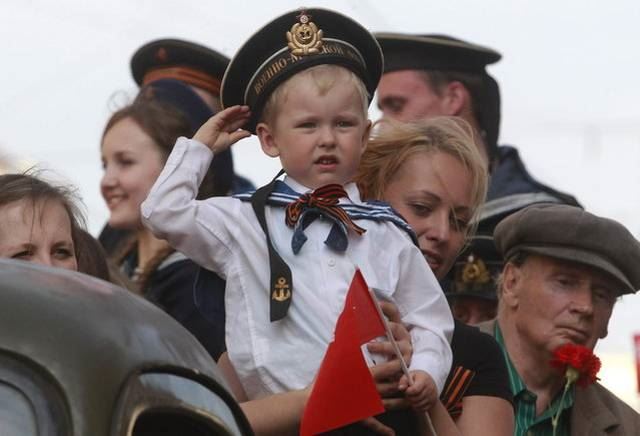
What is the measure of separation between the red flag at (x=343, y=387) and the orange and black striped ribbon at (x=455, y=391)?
2.97 ft

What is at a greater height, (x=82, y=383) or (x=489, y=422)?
(x=82, y=383)

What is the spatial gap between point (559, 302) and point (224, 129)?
79.3 inches

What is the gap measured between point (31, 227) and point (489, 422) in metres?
1.33

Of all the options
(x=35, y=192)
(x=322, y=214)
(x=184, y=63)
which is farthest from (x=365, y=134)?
(x=184, y=63)

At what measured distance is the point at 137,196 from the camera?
6.95 metres

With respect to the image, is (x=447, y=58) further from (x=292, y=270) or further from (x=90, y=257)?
(x=292, y=270)

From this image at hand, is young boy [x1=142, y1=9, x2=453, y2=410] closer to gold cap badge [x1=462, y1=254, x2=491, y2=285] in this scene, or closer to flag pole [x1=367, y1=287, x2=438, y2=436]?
flag pole [x1=367, y1=287, x2=438, y2=436]

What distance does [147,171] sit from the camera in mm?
6926

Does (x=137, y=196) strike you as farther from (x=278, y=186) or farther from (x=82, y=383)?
(x=82, y=383)

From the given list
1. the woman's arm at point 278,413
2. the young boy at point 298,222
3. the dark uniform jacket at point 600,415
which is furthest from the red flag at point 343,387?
the dark uniform jacket at point 600,415

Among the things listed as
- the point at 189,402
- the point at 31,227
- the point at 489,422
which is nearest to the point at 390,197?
the point at 489,422

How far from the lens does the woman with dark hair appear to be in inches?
257

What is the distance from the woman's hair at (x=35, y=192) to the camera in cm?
443

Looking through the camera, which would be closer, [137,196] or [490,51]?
[137,196]
